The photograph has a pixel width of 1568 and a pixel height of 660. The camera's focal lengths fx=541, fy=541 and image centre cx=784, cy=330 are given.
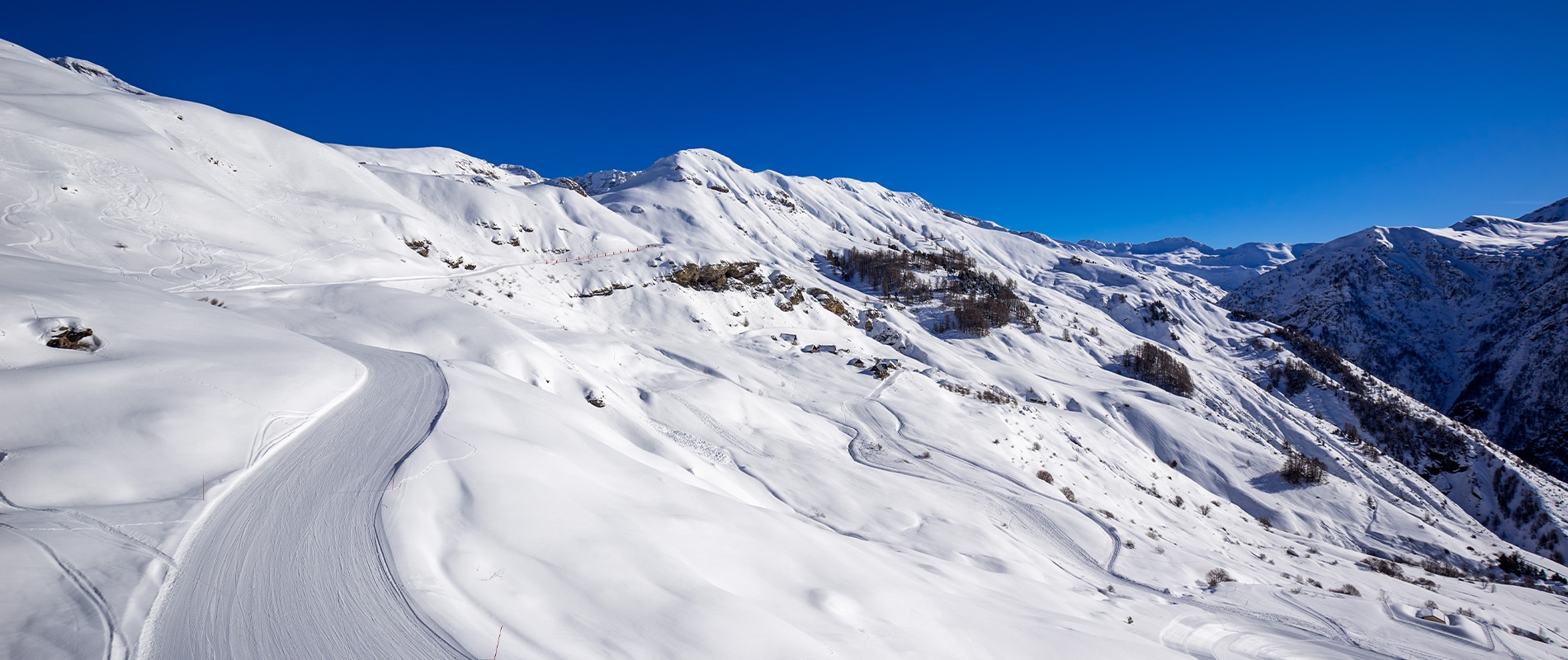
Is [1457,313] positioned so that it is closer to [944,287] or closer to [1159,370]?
[1159,370]

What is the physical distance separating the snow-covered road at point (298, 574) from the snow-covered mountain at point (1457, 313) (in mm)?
142288

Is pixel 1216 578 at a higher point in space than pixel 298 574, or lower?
lower

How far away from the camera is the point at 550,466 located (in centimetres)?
742

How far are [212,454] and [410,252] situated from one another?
2693cm

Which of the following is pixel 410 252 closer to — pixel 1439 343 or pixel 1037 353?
pixel 1037 353

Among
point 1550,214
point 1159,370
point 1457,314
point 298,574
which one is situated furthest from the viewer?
point 1550,214

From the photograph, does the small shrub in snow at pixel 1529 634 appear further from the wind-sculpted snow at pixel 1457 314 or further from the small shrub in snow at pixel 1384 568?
the wind-sculpted snow at pixel 1457 314

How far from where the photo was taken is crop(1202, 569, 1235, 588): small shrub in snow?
45.4ft

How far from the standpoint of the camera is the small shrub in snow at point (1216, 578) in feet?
45.4

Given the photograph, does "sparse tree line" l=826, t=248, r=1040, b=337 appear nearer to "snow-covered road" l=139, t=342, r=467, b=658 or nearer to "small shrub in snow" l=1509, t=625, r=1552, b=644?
"small shrub in snow" l=1509, t=625, r=1552, b=644

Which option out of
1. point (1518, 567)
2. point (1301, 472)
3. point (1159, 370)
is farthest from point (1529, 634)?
point (1159, 370)

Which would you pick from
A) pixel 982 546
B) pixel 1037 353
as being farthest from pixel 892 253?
pixel 982 546

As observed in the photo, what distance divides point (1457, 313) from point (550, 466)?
683 feet

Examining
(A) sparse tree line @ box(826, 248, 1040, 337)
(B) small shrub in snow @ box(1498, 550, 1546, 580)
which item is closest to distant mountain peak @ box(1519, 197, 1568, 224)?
(A) sparse tree line @ box(826, 248, 1040, 337)
